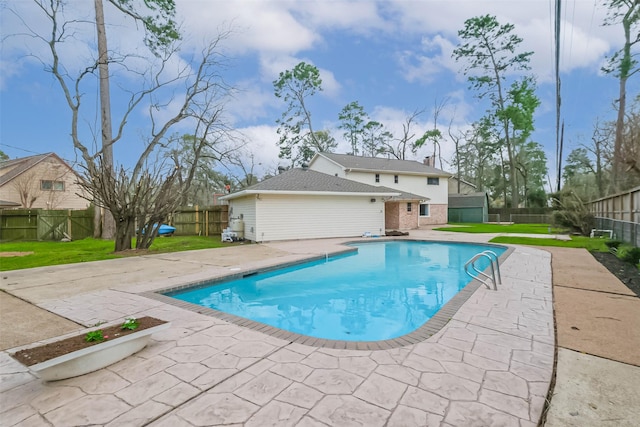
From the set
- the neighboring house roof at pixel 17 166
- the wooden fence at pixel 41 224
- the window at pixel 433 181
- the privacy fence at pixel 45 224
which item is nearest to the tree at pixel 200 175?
the neighboring house roof at pixel 17 166

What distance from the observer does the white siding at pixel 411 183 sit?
78.3ft

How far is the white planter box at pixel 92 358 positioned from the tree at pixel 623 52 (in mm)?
21428

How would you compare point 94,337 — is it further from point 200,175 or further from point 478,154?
point 478,154

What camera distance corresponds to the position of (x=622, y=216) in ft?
36.4

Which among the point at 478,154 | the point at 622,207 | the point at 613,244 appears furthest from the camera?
the point at 478,154

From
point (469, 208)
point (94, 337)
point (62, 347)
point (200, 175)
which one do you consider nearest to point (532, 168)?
point (469, 208)

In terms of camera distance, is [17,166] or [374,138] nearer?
[17,166]

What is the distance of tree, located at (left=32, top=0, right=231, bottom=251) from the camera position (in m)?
10.8

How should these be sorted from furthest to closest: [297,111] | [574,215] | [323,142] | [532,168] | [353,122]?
[532,168]
[353,122]
[323,142]
[297,111]
[574,215]

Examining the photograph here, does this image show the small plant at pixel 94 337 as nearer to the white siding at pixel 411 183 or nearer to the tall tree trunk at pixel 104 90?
the tall tree trunk at pixel 104 90

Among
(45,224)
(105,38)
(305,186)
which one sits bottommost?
(45,224)

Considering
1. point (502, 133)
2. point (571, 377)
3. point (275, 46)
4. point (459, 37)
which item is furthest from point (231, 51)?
point (502, 133)

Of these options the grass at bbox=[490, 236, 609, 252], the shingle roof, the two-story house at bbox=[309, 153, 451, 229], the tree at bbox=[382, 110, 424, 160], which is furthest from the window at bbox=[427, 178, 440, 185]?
the shingle roof

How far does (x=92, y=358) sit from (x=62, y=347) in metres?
0.25
